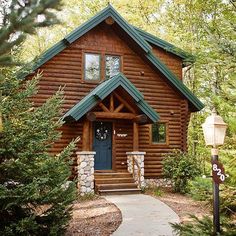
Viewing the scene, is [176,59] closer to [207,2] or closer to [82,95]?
[207,2]

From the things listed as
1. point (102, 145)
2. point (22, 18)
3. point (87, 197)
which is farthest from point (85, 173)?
point (22, 18)

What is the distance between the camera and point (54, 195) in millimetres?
7004

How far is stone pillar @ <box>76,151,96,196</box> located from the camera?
43.5 ft

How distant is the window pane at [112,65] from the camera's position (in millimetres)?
15820

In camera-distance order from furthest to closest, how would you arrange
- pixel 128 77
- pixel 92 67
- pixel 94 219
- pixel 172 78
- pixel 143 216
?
1. pixel 172 78
2. pixel 128 77
3. pixel 92 67
4. pixel 143 216
5. pixel 94 219

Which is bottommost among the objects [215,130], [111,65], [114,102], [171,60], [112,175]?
[112,175]

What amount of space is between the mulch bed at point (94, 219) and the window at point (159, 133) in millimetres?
5490

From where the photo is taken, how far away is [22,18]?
221 cm

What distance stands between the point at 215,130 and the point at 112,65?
11.4 metres

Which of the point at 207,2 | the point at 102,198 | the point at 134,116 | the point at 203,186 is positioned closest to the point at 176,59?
the point at 207,2

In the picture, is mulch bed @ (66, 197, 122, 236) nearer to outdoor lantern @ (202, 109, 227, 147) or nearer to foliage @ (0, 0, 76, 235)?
foliage @ (0, 0, 76, 235)

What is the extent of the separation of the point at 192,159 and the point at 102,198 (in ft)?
13.8

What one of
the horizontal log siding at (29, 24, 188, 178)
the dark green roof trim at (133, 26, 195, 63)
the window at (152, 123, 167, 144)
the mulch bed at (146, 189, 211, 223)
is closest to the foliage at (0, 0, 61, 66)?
the mulch bed at (146, 189, 211, 223)

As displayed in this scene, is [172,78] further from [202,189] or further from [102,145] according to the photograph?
[202,189]
